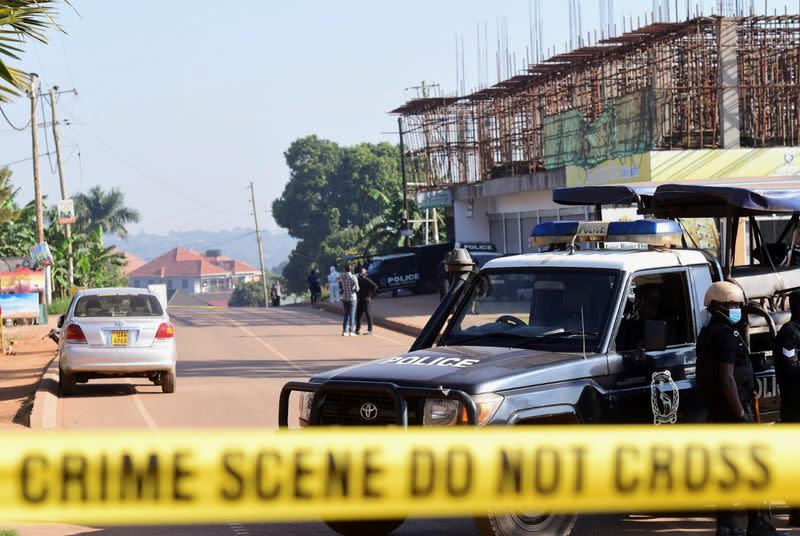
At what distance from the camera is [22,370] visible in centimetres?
2386

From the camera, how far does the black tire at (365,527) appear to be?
818 centimetres

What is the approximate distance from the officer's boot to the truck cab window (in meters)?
1.59

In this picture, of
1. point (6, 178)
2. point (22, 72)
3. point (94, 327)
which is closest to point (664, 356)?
point (22, 72)

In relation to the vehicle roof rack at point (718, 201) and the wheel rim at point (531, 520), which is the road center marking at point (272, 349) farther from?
the wheel rim at point (531, 520)

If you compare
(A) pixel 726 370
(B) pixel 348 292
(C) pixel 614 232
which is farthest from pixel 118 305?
(B) pixel 348 292

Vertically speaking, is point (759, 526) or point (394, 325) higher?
point (759, 526)

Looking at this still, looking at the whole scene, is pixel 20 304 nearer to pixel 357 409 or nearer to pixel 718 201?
pixel 718 201

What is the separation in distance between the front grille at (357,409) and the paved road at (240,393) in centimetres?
112

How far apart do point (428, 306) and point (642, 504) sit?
127 ft

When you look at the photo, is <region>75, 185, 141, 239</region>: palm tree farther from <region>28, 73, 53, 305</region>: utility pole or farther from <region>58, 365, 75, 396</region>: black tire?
<region>58, 365, 75, 396</region>: black tire

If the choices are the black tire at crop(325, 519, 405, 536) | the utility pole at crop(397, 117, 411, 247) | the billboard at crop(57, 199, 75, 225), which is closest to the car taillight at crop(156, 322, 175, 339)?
the black tire at crop(325, 519, 405, 536)

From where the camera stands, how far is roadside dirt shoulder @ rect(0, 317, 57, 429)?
1637 centimetres

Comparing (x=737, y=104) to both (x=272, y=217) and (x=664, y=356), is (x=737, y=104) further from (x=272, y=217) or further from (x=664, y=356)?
(x=272, y=217)

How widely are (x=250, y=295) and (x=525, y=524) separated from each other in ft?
450
